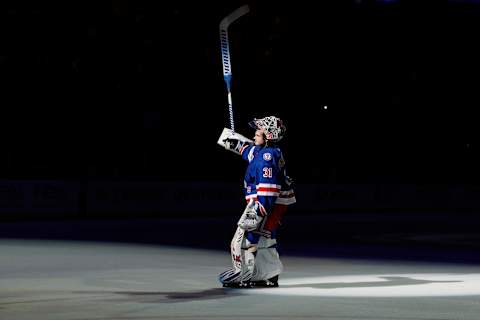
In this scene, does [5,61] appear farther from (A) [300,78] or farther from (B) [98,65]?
(A) [300,78]

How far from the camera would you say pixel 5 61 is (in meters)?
41.2

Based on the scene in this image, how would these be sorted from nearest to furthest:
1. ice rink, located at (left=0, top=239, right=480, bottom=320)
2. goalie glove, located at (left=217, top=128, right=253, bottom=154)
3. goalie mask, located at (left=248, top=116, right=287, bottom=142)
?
ice rink, located at (left=0, top=239, right=480, bottom=320), goalie mask, located at (left=248, top=116, right=287, bottom=142), goalie glove, located at (left=217, top=128, right=253, bottom=154)

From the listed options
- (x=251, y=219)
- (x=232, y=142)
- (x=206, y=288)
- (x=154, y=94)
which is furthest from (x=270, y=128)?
(x=154, y=94)

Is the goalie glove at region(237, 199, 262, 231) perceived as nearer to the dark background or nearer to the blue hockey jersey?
the blue hockey jersey

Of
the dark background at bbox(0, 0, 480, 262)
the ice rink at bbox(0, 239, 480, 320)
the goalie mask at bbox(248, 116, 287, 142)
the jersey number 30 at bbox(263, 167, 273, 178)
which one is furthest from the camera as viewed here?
the dark background at bbox(0, 0, 480, 262)

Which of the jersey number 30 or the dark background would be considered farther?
the dark background

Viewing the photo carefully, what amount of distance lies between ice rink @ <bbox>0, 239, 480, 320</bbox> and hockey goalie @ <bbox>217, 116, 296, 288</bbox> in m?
0.27

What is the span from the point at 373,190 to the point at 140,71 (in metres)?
9.85

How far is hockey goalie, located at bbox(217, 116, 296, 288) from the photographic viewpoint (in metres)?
12.8

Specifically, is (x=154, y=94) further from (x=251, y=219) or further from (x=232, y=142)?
(x=251, y=219)

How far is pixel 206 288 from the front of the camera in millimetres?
13102

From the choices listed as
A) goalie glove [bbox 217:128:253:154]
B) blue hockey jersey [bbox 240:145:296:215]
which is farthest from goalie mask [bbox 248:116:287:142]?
goalie glove [bbox 217:128:253:154]

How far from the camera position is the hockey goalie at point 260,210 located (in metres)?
12.8

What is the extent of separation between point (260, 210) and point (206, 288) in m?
1.15
